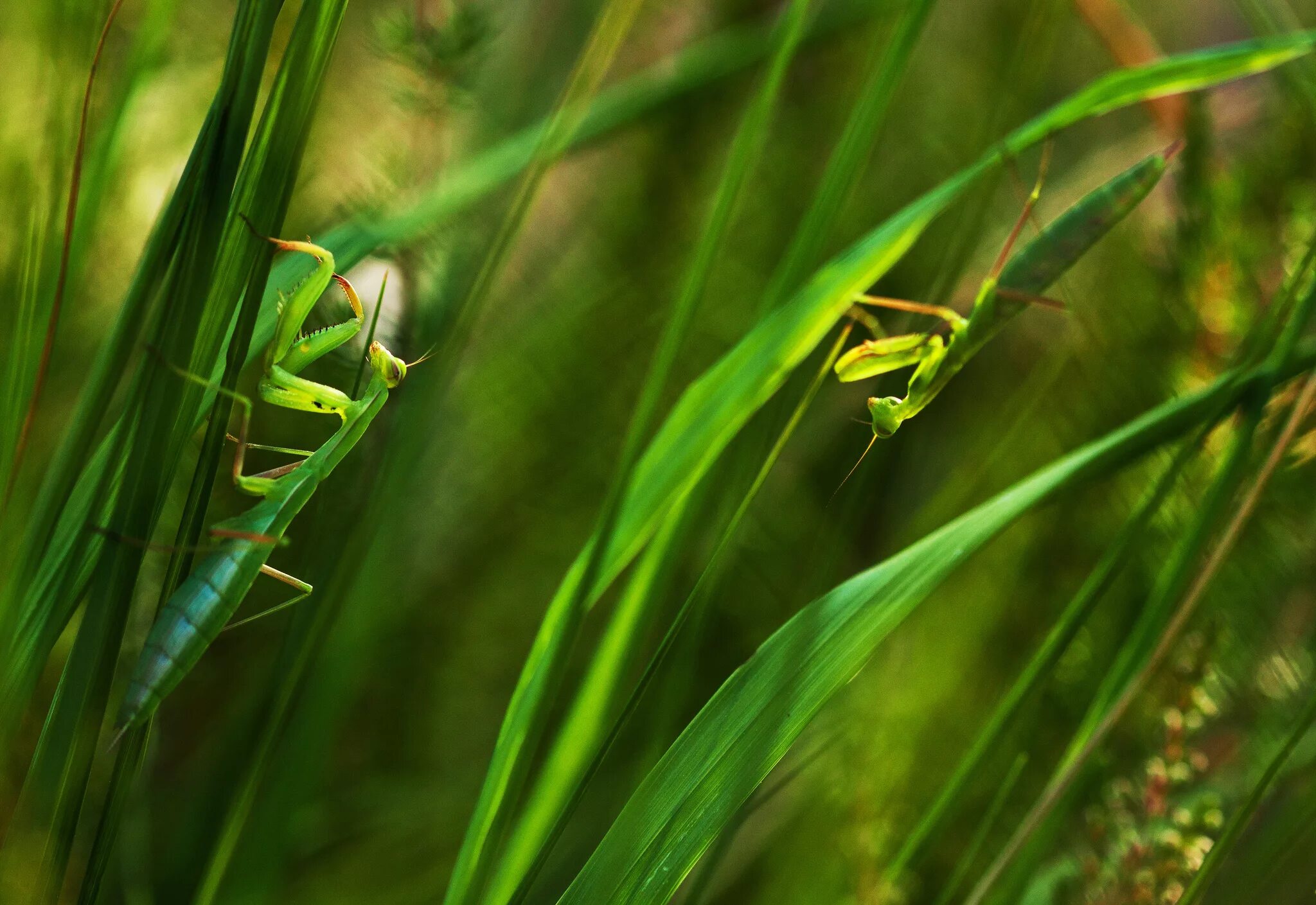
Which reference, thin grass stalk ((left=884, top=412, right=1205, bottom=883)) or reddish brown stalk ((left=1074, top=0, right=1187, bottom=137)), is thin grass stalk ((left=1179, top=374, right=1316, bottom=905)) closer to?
thin grass stalk ((left=884, top=412, right=1205, bottom=883))

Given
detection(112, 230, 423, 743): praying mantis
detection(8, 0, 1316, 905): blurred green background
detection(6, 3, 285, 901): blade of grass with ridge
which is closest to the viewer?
detection(6, 3, 285, 901): blade of grass with ridge

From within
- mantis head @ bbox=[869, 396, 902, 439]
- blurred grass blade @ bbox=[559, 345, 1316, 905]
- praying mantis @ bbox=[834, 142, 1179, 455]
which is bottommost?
blurred grass blade @ bbox=[559, 345, 1316, 905]

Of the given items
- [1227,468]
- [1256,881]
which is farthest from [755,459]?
[1256,881]

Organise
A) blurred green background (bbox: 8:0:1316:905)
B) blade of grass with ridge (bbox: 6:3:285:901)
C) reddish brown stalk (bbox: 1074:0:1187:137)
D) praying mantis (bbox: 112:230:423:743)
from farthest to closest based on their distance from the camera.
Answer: reddish brown stalk (bbox: 1074:0:1187:137) < blurred green background (bbox: 8:0:1316:905) < praying mantis (bbox: 112:230:423:743) < blade of grass with ridge (bbox: 6:3:285:901)

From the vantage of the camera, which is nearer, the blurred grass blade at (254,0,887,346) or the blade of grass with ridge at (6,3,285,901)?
the blade of grass with ridge at (6,3,285,901)

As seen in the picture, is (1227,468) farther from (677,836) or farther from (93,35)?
(93,35)

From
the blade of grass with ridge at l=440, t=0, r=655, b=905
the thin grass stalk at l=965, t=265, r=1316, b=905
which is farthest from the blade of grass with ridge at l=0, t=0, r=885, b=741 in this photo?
the thin grass stalk at l=965, t=265, r=1316, b=905

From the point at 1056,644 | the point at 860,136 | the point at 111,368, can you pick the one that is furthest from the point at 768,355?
the point at 111,368

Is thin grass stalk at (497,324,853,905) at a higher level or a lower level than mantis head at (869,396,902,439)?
lower
